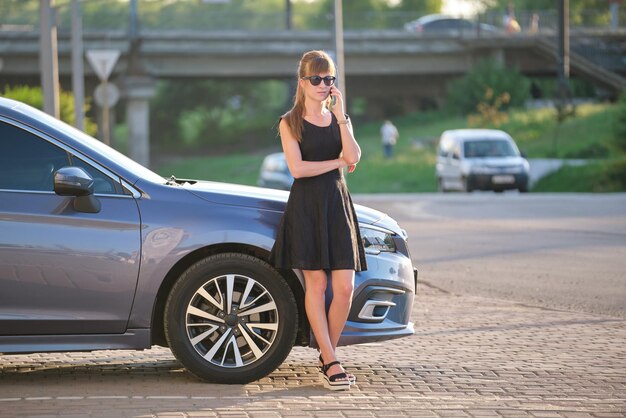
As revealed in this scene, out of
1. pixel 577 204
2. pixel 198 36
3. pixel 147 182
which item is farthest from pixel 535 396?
pixel 198 36

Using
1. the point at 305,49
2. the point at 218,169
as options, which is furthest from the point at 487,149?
the point at 305,49

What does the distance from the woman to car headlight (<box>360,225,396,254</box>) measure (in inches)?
10.4

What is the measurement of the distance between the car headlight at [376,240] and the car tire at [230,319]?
60 centimetres

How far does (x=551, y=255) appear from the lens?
55.3 feet

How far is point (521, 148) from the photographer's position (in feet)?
147

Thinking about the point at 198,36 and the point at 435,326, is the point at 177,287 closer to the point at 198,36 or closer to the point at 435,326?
the point at 435,326

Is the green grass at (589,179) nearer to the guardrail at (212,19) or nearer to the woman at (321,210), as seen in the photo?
the guardrail at (212,19)

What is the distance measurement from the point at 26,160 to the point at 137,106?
55.3m

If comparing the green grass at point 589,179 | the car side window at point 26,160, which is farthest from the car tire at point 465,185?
the car side window at point 26,160

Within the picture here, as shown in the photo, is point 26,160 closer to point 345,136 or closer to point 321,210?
point 321,210

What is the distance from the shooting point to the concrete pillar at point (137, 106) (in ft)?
201

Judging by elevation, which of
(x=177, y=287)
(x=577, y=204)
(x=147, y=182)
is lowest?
(x=577, y=204)

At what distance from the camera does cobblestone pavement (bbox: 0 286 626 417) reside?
6.80 metres

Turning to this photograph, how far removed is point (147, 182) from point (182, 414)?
1.48 metres
